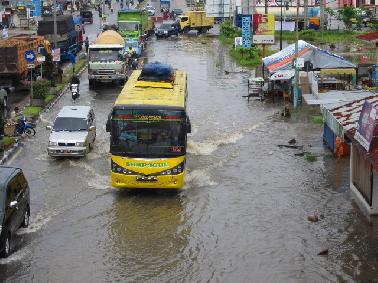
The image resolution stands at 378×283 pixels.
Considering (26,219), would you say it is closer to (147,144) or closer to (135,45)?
(147,144)

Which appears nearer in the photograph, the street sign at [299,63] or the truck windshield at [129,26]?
the street sign at [299,63]

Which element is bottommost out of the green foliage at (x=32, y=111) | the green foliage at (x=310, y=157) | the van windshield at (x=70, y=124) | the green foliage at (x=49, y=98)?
the green foliage at (x=310, y=157)

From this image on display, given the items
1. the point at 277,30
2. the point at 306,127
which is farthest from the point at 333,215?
the point at 277,30

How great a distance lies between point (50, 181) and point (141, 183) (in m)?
3.79

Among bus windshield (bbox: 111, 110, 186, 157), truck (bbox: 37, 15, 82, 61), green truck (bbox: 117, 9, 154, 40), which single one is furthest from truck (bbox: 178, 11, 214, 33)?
bus windshield (bbox: 111, 110, 186, 157)

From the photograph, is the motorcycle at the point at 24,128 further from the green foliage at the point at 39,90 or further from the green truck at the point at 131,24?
the green truck at the point at 131,24

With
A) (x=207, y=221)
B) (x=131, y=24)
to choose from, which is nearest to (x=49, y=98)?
(x=207, y=221)

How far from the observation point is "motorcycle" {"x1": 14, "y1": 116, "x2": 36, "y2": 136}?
32.1 meters

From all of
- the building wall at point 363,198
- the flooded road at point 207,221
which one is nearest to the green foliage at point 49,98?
the flooded road at point 207,221

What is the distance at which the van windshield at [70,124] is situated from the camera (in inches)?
1145

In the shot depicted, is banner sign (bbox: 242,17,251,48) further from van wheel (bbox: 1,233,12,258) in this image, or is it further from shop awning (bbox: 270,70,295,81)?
van wheel (bbox: 1,233,12,258)

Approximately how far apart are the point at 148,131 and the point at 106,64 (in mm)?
21821

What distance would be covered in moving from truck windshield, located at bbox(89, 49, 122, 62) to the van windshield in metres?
16.0

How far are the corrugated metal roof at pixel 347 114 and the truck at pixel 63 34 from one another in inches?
1258
